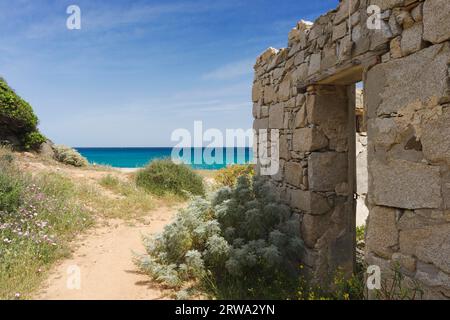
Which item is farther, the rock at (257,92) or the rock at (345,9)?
the rock at (257,92)

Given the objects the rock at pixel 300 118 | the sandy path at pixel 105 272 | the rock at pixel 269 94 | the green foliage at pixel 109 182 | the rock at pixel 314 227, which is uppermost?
the rock at pixel 269 94

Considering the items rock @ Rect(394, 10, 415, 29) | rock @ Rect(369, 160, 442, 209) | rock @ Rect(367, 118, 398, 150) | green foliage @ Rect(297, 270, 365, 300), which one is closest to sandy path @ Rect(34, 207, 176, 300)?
green foliage @ Rect(297, 270, 365, 300)

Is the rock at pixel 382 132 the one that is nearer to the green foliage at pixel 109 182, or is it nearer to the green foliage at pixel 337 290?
the green foliage at pixel 337 290

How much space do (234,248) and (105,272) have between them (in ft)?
5.49

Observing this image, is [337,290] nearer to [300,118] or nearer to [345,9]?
[300,118]

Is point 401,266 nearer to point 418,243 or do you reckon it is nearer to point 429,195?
point 418,243

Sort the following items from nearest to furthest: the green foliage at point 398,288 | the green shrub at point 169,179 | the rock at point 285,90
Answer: the green foliage at point 398,288, the rock at point 285,90, the green shrub at point 169,179

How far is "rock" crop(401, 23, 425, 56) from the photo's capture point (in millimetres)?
2359

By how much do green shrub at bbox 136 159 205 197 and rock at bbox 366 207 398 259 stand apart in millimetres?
6610

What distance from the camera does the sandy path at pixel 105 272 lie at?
361 cm

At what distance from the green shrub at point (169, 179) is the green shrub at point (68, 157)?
423cm

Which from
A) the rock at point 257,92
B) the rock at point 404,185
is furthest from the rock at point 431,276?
the rock at point 257,92

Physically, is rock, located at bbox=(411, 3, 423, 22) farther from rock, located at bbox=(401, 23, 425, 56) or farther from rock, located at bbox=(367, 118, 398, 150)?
rock, located at bbox=(367, 118, 398, 150)
